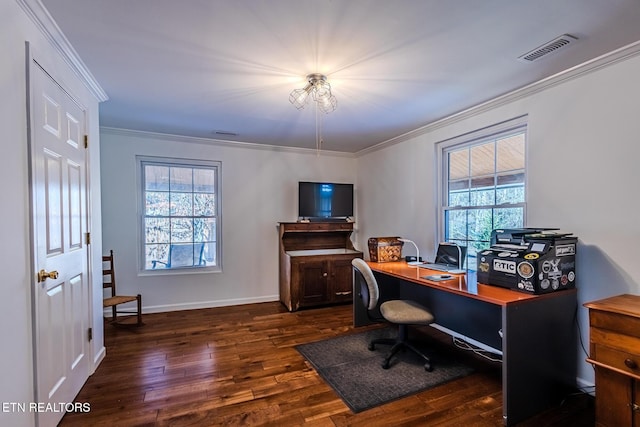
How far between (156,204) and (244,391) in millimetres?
2965

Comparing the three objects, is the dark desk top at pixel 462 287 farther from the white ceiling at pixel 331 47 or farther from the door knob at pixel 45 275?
the door knob at pixel 45 275

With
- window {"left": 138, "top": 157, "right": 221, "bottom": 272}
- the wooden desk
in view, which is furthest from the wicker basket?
window {"left": 138, "top": 157, "right": 221, "bottom": 272}

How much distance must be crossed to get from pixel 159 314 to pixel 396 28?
14.0 feet

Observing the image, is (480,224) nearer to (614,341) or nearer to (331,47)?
(614,341)

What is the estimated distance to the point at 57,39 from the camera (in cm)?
189

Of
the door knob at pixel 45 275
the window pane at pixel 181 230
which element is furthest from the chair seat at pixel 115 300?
the door knob at pixel 45 275

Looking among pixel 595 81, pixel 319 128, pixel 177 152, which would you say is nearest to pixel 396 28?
pixel 595 81

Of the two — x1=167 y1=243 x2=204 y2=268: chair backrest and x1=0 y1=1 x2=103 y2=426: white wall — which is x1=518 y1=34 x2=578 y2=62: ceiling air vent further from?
x1=167 y1=243 x2=204 y2=268: chair backrest

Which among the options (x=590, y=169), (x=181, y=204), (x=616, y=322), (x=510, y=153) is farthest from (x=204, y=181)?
(x=616, y=322)

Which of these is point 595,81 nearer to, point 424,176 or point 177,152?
point 424,176

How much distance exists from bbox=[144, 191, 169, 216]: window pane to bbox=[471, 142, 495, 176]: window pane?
13.0 feet

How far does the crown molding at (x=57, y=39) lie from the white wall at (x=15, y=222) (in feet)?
0.09

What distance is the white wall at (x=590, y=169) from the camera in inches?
Result: 80.4

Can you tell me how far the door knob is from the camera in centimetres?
173
